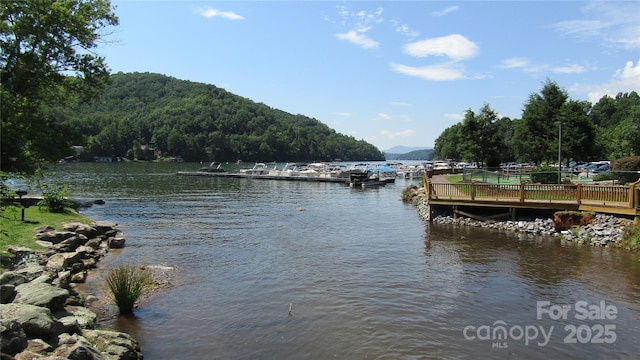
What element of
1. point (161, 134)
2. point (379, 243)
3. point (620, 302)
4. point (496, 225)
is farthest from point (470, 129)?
point (161, 134)

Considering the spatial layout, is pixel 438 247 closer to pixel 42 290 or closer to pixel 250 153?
pixel 42 290

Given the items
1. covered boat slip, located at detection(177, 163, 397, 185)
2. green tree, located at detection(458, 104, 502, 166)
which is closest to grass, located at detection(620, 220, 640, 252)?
green tree, located at detection(458, 104, 502, 166)

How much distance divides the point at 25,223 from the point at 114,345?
12.7 m

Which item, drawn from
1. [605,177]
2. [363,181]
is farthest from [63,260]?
Answer: [363,181]

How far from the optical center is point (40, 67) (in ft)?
73.1

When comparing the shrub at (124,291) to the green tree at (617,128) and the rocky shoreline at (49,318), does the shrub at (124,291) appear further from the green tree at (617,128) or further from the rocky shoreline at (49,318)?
the green tree at (617,128)

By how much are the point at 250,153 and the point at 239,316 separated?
187m

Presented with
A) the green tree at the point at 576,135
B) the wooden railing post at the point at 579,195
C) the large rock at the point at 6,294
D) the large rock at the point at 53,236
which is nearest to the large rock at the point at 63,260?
the large rock at the point at 53,236

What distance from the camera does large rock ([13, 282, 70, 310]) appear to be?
29.2 feet

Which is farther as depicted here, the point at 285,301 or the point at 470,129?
the point at 470,129

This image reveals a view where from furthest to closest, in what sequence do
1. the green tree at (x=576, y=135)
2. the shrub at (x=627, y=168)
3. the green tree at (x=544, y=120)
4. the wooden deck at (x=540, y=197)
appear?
the green tree at (x=544, y=120) < the green tree at (x=576, y=135) < the shrub at (x=627, y=168) < the wooden deck at (x=540, y=197)

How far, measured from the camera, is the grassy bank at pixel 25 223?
14609 mm

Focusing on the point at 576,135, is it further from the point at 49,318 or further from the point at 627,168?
the point at 49,318

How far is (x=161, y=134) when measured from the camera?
176625 millimetres
